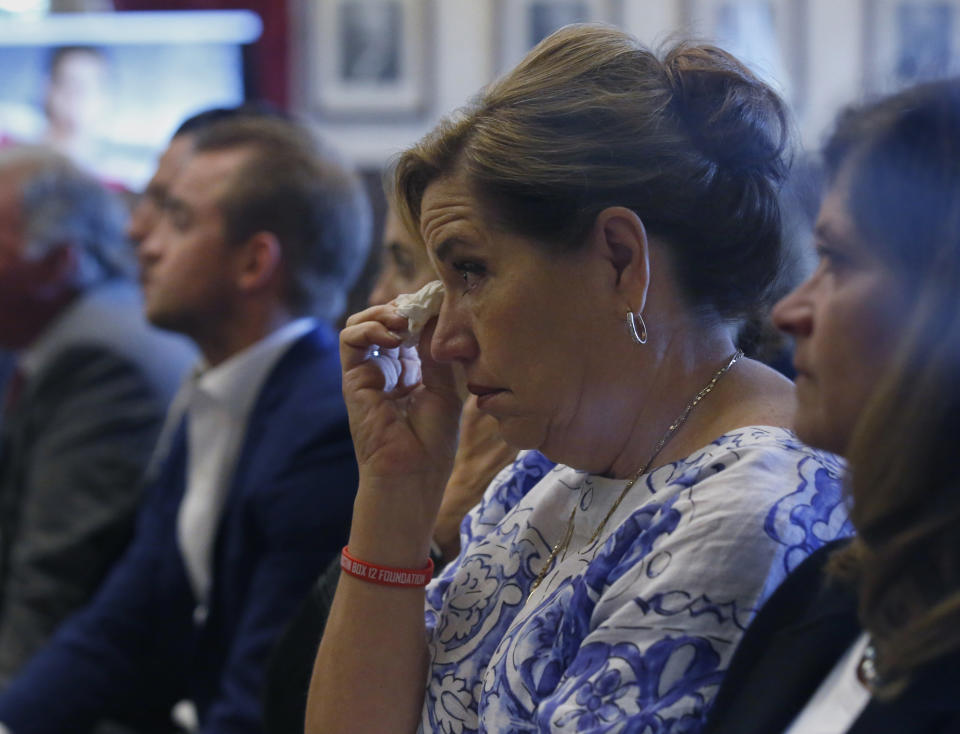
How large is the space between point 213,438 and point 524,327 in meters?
1.22

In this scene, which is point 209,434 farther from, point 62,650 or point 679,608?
point 679,608

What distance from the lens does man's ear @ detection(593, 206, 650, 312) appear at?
112 centimetres

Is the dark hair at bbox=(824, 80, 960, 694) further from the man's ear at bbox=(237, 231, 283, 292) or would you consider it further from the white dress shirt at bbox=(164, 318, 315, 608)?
the man's ear at bbox=(237, 231, 283, 292)

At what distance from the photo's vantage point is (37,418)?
275 cm

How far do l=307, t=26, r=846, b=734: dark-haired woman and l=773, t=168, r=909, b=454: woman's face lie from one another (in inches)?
4.9

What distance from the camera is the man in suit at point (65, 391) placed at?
251cm

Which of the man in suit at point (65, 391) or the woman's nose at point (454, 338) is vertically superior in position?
the woman's nose at point (454, 338)

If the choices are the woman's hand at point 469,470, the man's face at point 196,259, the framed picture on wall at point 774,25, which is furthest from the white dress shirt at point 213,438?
the framed picture on wall at point 774,25

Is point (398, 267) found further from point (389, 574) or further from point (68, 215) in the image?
point (68, 215)

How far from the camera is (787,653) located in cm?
94

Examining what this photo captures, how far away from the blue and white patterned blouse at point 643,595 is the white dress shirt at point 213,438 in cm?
97

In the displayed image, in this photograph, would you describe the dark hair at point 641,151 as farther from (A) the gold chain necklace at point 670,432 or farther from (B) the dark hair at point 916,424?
(B) the dark hair at point 916,424

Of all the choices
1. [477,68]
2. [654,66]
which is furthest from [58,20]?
[654,66]

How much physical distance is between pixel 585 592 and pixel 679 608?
127mm
